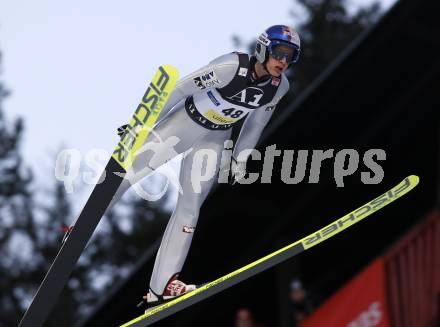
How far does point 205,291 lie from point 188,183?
75cm

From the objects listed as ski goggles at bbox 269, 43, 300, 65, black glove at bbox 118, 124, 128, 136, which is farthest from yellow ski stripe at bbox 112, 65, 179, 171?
ski goggles at bbox 269, 43, 300, 65

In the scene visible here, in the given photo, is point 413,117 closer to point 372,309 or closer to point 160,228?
point 372,309

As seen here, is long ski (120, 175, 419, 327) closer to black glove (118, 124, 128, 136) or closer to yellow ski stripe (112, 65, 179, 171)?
yellow ski stripe (112, 65, 179, 171)

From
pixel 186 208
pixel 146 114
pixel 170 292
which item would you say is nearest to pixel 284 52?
pixel 146 114

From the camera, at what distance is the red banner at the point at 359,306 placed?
10.8 m

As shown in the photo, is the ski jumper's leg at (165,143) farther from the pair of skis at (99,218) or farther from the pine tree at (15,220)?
the pine tree at (15,220)

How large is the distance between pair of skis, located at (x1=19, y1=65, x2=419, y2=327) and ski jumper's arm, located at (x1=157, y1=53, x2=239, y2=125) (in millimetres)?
238

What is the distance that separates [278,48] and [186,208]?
137 centimetres

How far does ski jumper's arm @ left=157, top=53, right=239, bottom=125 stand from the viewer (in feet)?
19.6

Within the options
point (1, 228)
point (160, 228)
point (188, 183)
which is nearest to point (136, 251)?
point (160, 228)

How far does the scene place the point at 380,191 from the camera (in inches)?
571

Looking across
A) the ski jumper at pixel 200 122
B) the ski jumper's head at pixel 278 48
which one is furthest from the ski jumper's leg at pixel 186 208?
the ski jumper's head at pixel 278 48

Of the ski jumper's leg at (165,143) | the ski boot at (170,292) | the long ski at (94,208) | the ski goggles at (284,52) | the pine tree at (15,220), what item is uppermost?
the pine tree at (15,220)

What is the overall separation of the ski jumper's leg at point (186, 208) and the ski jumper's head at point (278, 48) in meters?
0.76
